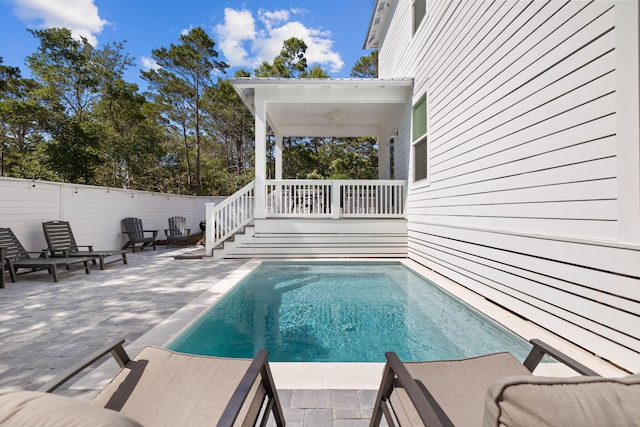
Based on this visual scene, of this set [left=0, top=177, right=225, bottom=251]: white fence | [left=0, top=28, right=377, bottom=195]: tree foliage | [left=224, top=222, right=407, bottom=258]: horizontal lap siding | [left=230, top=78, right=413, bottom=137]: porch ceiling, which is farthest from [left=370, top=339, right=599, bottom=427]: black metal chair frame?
[left=0, top=28, right=377, bottom=195]: tree foliage

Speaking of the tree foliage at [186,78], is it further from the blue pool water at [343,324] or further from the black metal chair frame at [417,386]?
the black metal chair frame at [417,386]

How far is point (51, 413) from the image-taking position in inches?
24.6

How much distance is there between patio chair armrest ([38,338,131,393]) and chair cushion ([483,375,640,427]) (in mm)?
1471

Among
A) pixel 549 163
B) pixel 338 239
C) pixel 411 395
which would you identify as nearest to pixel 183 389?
pixel 411 395

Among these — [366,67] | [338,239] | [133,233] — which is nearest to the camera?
[338,239]

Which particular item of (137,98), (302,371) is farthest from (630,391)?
(137,98)

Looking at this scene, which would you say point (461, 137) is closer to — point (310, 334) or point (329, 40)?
point (310, 334)

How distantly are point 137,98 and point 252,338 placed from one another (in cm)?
1949

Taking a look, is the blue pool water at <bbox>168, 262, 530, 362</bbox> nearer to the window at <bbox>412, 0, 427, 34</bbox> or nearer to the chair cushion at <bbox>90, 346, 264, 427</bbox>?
the chair cushion at <bbox>90, 346, 264, 427</bbox>

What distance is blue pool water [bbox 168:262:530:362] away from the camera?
2.79 metres

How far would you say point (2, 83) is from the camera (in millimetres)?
14172

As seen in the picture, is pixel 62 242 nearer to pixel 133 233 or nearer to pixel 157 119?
pixel 133 233

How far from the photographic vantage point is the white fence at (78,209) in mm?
5577

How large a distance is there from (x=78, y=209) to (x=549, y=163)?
29.4 ft
